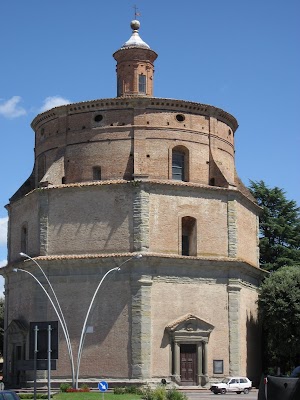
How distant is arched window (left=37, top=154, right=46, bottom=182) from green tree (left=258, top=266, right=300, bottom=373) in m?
15.4

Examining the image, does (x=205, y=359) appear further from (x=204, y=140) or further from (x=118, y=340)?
(x=204, y=140)

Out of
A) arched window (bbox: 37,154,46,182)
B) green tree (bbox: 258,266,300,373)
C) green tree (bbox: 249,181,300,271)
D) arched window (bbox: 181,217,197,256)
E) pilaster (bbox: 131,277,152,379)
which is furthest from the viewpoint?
green tree (bbox: 249,181,300,271)

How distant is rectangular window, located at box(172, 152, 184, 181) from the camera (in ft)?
149

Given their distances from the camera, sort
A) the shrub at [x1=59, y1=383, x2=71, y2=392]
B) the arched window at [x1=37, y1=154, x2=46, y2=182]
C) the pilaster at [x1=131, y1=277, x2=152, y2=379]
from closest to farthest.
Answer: the shrub at [x1=59, y1=383, x2=71, y2=392], the pilaster at [x1=131, y1=277, x2=152, y2=379], the arched window at [x1=37, y1=154, x2=46, y2=182]

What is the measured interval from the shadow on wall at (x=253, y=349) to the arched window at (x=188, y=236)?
18.9 ft

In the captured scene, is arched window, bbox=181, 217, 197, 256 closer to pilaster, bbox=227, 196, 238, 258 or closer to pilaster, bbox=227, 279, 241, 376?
pilaster, bbox=227, 196, 238, 258

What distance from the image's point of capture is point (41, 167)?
48719 millimetres

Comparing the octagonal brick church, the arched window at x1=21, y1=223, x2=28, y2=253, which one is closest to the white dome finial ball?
the octagonal brick church

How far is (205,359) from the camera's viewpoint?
42.2m

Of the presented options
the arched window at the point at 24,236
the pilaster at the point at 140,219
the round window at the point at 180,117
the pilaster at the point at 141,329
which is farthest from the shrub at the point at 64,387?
the round window at the point at 180,117

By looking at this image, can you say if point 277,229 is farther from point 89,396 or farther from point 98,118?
point 89,396

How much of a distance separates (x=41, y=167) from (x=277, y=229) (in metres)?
19.9

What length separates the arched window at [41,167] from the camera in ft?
159

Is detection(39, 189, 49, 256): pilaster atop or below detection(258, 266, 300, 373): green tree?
atop
